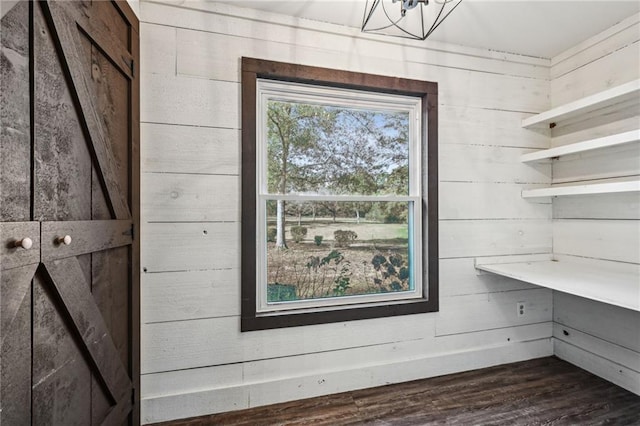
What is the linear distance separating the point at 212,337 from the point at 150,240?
0.63 meters

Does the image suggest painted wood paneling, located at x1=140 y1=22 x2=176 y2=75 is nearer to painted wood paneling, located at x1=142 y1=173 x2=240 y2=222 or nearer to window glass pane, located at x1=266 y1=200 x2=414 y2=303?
painted wood paneling, located at x1=142 y1=173 x2=240 y2=222

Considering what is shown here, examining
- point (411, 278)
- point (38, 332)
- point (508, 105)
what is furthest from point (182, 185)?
point (508, 105)

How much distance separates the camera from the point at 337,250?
2.05 m

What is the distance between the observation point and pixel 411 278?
2.16 meters

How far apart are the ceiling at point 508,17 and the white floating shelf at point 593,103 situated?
494mm

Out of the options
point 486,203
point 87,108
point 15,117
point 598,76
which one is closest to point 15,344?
point 15,117

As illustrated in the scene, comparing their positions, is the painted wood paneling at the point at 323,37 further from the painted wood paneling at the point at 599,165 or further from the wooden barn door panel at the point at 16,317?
the wooden barn door panel at the point at 16,317

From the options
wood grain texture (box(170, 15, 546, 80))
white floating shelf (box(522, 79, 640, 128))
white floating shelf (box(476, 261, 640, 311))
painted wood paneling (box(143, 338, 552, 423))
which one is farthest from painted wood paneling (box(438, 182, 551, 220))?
painted wood paneling (box(143, 338, 552, 423))

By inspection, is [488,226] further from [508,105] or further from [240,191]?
[240,191]

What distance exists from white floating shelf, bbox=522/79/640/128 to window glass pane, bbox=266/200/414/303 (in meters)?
1.07

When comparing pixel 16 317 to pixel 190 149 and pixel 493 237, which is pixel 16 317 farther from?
pixel 493 237

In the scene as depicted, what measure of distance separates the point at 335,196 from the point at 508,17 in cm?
148

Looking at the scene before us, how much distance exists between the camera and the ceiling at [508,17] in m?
1.76

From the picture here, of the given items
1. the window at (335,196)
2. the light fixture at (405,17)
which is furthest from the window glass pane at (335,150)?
the light fixture at (405,17)
